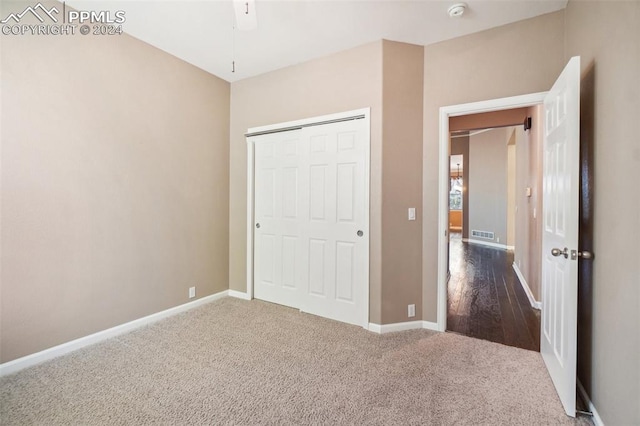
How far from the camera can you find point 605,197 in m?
1.63

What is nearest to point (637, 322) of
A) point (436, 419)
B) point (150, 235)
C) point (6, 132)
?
point (436, 419)

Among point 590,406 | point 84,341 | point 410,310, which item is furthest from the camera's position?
point 410,310

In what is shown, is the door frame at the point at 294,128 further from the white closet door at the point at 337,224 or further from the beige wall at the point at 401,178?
the beige wall at the point at 401,178

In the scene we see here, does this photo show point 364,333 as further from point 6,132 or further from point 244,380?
point 6,132

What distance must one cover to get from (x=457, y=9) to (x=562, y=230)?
1870mm

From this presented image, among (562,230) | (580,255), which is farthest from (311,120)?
(580,255)

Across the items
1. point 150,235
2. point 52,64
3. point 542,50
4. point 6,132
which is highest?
point 542,50

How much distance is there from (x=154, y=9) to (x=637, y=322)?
372 cm

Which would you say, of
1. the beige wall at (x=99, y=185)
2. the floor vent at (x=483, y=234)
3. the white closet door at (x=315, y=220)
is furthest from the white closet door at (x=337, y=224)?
the floor vent at (x=483, y=234)

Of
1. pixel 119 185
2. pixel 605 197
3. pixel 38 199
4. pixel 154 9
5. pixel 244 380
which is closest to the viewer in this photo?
pixel 605 197

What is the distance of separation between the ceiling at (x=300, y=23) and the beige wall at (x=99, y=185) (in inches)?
14.6

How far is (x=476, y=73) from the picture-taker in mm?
2652

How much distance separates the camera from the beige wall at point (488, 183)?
25.6 ft

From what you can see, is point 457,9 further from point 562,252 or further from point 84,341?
point 84,341
